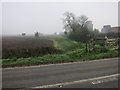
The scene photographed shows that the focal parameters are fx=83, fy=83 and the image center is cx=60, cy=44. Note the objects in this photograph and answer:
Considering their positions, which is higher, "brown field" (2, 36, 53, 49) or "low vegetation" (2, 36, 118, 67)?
"brown field" (2, 36, 53, 49)

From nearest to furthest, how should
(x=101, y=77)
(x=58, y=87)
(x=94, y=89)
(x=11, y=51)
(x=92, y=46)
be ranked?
(x=94, y=89), (x=58, y=87), (x=101, y=77), (x=11, y=51), (x=92, y=46)

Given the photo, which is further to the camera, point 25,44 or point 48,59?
point 25,44

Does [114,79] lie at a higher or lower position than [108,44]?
lower

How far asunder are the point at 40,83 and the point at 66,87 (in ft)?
4.89

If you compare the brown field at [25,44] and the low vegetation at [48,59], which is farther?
the brown field at [25,44]

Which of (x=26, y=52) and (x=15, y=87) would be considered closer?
(x=15, y=87)

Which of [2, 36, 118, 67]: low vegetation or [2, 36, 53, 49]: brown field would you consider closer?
[2, 36, 118, 67]: low vegetation

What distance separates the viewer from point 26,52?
11617 millimetres

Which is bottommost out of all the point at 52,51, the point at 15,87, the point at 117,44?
the point at 15,87

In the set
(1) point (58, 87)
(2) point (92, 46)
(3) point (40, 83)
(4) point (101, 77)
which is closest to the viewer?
(1) point (58, 87)

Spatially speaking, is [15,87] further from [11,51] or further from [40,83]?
[11,51]

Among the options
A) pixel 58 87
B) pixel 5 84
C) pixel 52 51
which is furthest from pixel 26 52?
pixel 58 87

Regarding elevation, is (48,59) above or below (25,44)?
below

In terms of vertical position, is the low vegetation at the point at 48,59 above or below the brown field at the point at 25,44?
below
